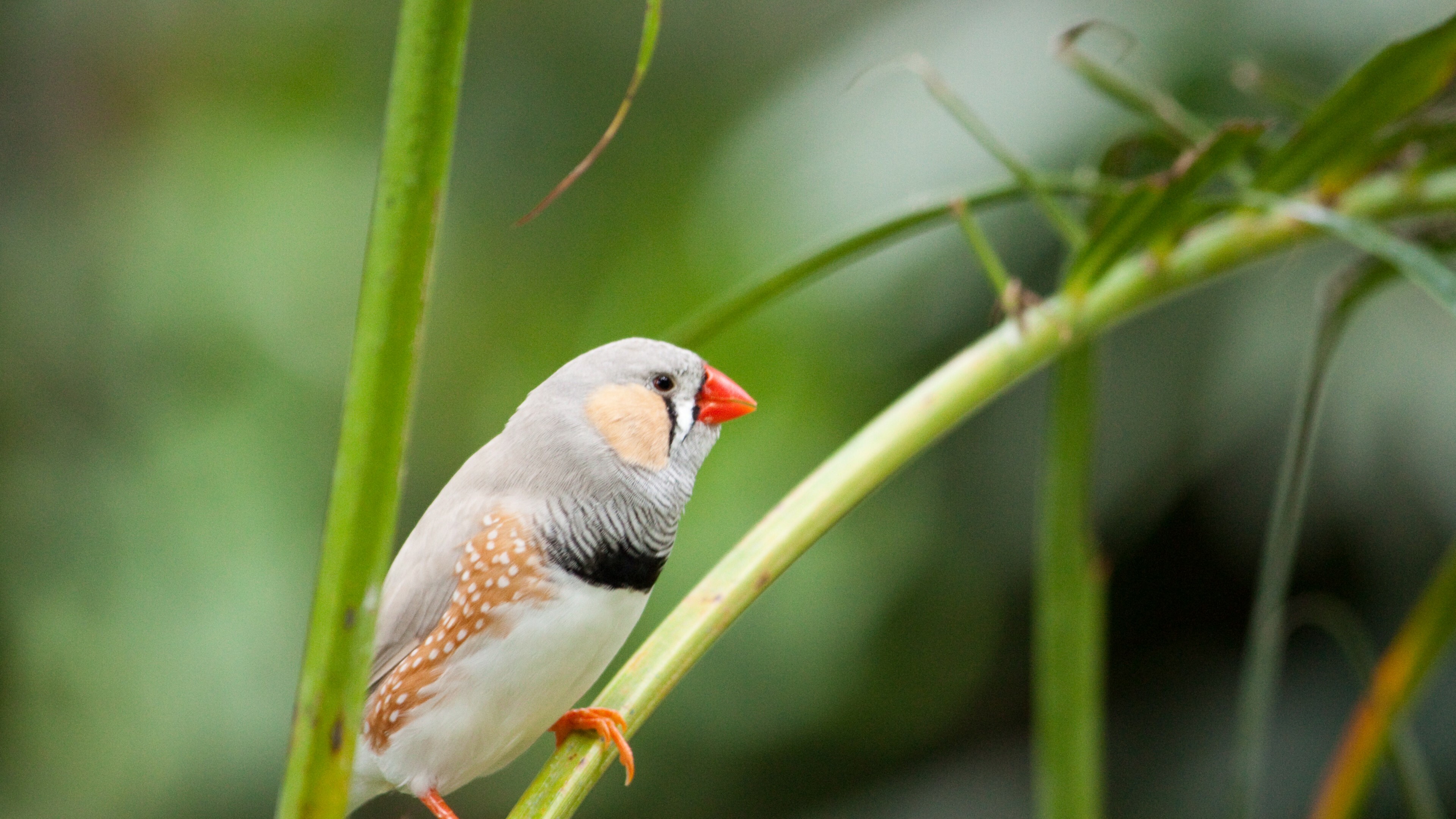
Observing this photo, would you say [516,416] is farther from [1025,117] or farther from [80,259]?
[80,259]

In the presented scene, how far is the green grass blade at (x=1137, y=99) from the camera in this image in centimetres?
68

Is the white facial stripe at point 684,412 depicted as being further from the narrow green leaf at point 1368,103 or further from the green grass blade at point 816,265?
the narrow green leaf at point 1368,103

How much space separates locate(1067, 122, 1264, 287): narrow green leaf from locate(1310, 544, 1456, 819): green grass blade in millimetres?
373

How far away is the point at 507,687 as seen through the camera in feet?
1.27

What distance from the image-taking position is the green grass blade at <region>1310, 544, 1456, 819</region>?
2.54ft

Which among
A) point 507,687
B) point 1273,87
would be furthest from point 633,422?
point 1273,87

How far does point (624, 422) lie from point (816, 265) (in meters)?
0.23

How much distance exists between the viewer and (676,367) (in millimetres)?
335

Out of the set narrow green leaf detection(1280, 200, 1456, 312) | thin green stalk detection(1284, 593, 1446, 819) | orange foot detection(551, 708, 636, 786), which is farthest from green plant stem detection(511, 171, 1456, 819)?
thin green stalk detection(1284, 593, 1446, 819)

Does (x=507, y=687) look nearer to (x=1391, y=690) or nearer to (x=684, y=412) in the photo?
(x=684, y=412)

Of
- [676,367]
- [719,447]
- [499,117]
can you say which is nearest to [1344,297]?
[719,447]

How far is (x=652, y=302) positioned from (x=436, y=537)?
0.27 m

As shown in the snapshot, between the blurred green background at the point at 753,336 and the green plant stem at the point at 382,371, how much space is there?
558mm

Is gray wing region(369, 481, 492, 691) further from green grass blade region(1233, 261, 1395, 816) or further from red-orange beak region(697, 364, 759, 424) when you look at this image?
green grass blade region(1233, 261, 1395, 816)
